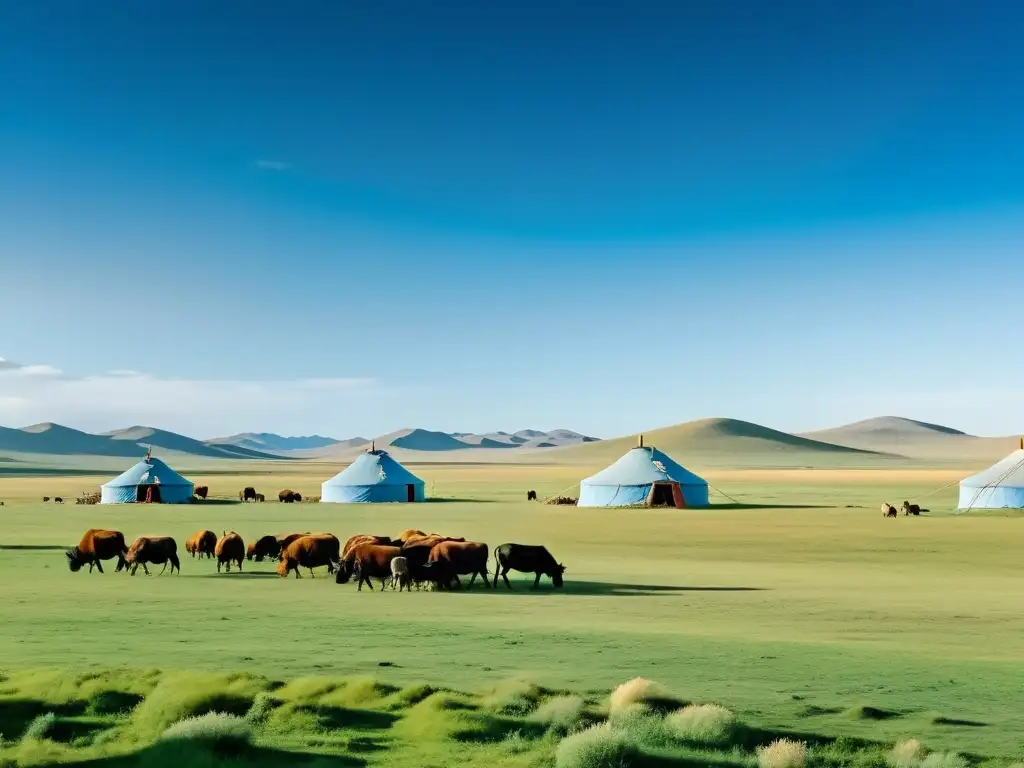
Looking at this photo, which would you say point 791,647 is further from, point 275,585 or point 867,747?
point 275,585

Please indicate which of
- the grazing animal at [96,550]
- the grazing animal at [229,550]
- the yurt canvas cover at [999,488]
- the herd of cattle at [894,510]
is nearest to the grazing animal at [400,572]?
the grazing animal at [229,550]

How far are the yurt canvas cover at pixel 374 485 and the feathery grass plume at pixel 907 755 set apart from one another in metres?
62.6

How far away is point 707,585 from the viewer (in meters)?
30.1

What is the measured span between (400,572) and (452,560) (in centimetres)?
130

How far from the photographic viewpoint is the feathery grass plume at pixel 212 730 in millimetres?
12945

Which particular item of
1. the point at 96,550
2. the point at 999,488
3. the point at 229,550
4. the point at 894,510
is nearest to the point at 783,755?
the point at 229,550

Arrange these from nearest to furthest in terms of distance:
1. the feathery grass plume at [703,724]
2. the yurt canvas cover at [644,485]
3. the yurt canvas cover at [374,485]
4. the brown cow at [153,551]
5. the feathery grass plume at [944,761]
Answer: the feathery grass plume at [944,761] < the feathery grass plume at [703,724] < the brown cow at [153,551] < the yurt canvas cover at [644,485] < the yurt canvas cover at [374,485]

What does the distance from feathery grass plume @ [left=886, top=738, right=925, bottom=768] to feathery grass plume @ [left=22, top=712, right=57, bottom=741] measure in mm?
9495

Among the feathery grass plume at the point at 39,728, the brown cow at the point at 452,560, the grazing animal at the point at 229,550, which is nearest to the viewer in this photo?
the feathery grass plume at the point at 39,728

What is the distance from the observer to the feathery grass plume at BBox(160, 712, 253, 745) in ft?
42.5

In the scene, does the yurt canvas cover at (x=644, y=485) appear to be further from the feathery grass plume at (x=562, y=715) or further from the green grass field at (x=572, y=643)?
the feathery grass plume at (x=562, y=715)

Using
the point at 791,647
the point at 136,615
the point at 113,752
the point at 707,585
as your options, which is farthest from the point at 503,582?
the point at 113,752

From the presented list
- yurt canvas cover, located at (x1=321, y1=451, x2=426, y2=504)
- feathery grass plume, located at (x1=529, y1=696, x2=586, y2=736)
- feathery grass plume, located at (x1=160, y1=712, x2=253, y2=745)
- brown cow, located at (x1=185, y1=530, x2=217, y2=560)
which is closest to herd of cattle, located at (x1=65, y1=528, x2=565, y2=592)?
brown cow, located at (x1=185, y1=530, x2=217, y2=560)

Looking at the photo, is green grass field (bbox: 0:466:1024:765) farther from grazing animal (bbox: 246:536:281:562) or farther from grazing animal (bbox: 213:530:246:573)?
grazing animal (bbox: 246:536:281:562)
